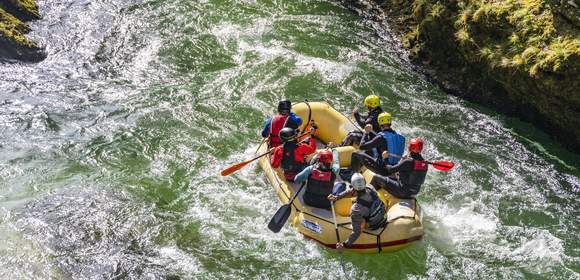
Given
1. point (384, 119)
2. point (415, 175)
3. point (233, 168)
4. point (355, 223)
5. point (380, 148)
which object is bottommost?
point (233, 168)

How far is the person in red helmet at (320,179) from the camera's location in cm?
823

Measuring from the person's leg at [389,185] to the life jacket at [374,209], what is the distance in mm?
749

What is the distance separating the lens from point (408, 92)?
517 inches

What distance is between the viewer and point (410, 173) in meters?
8.53

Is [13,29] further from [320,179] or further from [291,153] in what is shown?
[320,179]

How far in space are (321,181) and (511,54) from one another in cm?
580

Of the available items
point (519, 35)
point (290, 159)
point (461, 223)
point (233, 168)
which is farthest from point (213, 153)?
point (519, 35)

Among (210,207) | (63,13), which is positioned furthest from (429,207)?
(63,13)

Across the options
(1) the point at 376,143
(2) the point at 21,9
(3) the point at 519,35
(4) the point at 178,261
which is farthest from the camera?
(2) the point at 21,9

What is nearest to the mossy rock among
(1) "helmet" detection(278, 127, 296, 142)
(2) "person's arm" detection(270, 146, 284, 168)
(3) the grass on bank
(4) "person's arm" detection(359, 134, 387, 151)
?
(2) "person's arm" detection(270, 146, 284, 168)

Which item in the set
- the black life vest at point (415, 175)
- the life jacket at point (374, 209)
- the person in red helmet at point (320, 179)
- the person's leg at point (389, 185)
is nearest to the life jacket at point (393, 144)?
the person's leg at point (389, 185)

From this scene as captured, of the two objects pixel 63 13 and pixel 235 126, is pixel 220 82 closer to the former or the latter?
pixel 235 126

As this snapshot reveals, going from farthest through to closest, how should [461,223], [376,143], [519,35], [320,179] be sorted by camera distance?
[519,35]
[376,143]
[461,223]
[320,179]

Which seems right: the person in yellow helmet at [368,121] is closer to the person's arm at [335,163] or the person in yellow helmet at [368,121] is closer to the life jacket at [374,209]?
the person's arm at [335,163]
